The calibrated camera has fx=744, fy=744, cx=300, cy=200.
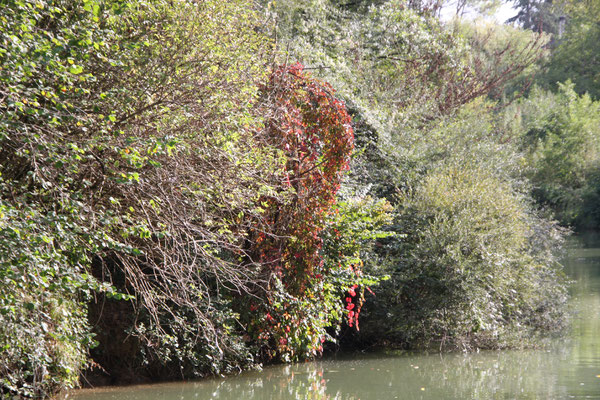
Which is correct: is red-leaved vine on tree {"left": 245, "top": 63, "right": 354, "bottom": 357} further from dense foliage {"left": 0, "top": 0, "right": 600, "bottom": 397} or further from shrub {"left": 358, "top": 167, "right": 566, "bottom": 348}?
shrub {"left": 358, "top": 167, "right": 566, "bottom": 348}

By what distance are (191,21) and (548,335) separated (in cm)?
923

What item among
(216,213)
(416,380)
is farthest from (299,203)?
(416,380)

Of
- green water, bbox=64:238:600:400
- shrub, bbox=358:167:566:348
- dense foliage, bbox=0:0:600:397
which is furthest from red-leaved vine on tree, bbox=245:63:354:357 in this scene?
shrub, bbox=358:167:566:348

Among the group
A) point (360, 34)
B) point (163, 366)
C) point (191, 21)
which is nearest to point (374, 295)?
point (163, 366)

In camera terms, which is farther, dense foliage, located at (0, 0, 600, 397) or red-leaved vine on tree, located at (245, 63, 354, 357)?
red-leaved vine on tree, located at (245, 63, 354, 357)

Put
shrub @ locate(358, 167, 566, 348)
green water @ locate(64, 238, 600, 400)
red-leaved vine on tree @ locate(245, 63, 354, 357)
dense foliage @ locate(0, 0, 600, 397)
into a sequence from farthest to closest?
shrub @ locate(358, 167, 566, 348)
red-leaved vine on tree @ locate(245, 63, 354, 357)
green water @ locate(64, 238, 600, 400)
dense foliage @ locate(0, 0, 600, 397)

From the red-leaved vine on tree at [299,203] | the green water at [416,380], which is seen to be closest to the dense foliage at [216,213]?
the red-leaved vine on tree at [299,203]

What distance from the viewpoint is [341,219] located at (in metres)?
11.1

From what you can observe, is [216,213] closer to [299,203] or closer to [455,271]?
[299,203]

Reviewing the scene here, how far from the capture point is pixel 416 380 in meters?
10.3

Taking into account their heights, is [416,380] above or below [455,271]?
below

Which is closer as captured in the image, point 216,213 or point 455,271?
point 216,213

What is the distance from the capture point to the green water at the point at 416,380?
30.3ft

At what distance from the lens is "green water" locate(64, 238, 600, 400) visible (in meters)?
Answer: 9.24
